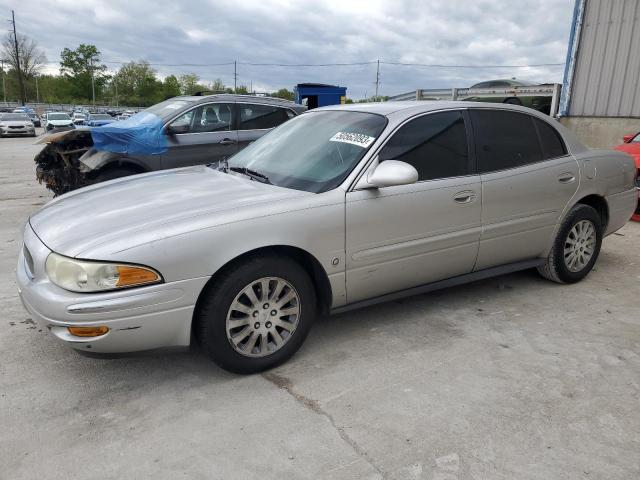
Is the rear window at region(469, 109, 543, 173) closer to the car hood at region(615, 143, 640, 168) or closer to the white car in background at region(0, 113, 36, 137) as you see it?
the car hood at region(615, 143, 640, 168)

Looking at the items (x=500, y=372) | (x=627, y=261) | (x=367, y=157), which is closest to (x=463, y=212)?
(x=367, y=157)

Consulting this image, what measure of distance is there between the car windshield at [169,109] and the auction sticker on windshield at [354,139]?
162 inches

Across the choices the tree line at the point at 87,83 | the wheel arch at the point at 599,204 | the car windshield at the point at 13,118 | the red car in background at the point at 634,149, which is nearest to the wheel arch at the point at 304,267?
the wheel arch at the point at 599,204

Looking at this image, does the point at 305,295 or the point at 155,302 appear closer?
the point at 155,302

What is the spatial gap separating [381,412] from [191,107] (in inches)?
218

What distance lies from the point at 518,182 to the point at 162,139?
4710mm

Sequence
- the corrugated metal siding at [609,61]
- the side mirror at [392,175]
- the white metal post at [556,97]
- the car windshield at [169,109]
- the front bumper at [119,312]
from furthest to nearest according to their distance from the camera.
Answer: the white metal post at [556,97] < the corrugated metal siding at [609,61] < the car windshield at [169,109] < the side mirror at [392,175] < the front bumper at [119,312]

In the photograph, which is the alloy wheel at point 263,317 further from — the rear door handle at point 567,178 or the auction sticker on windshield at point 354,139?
the rear door handle at point 567,178

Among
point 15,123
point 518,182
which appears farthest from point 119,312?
point 15,123

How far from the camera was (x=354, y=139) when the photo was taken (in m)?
3.38

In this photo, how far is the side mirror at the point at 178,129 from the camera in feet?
22.4

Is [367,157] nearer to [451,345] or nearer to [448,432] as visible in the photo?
[451,345]

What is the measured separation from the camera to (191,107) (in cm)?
698

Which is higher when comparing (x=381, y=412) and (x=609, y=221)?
(x=609, y=221)
